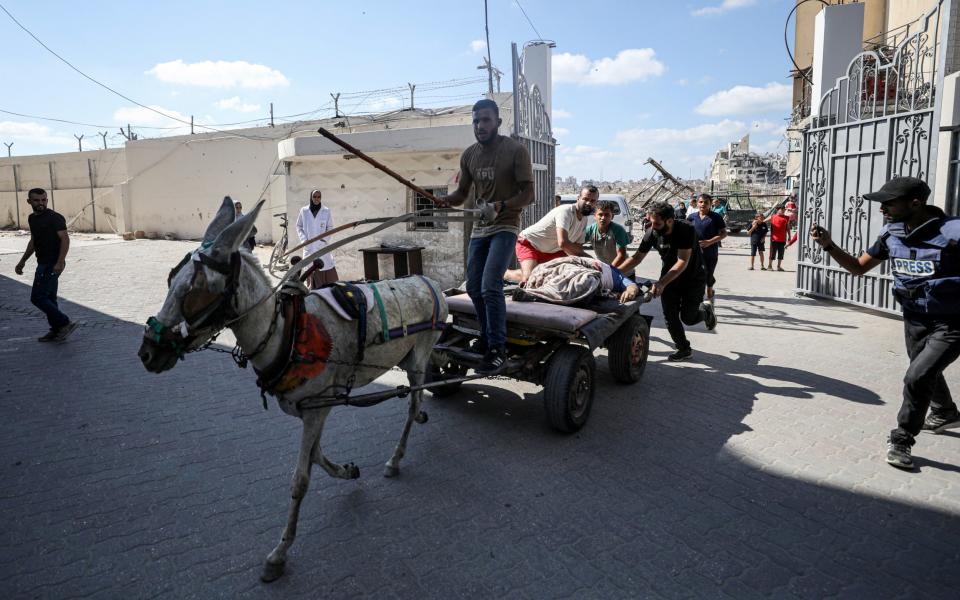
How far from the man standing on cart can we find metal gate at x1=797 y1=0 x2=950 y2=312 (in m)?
6.41

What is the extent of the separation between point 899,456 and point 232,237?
14.6ft

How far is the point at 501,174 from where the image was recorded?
430 centimetres

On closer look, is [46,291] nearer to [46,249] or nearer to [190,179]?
[46,249]

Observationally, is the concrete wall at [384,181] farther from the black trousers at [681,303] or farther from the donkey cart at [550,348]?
the donkey cart at [550,348]

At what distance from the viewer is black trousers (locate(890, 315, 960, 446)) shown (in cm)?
380

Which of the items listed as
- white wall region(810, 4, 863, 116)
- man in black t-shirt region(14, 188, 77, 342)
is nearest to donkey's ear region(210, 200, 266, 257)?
man in black t-shirt region(14, 188, 77, 342)

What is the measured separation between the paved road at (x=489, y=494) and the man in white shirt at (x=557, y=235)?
1.49m

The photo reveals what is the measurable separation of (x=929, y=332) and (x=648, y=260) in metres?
14.2

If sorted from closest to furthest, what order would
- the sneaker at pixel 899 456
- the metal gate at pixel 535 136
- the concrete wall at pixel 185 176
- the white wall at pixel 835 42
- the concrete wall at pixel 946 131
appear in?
the sneaker at pixel 899 456
the concrete wall at pixel 946 131
the metal gate at pixel 535 136
the white wall at pixel 835 42
the concrete wall at pixel 185 176

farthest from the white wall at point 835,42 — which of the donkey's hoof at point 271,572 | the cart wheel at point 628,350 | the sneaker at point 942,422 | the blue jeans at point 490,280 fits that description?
the donkey's hoof at point 271,572

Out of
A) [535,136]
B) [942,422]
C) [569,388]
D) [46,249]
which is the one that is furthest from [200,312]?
[535,136]

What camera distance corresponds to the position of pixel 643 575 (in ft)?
9.34

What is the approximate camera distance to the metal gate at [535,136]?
29.7 ft

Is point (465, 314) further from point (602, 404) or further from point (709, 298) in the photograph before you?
point (709, 298)
